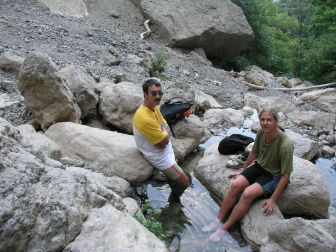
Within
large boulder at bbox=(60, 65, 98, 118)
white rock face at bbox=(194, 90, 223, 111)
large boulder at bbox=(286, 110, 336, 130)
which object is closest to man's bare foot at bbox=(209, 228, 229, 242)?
large boulder at bbox=(60, 65, 98, 118)

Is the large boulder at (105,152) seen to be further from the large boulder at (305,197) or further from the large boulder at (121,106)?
the large boulder at (305,197)

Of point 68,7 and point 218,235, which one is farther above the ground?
point 218,235

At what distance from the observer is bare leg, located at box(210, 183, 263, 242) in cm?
554

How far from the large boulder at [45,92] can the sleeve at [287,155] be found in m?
3.94

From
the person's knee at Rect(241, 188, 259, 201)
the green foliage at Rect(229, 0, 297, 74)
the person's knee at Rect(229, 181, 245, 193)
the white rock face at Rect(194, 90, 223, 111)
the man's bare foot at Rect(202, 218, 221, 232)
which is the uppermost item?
the person's knee at Rect(241, 188, 259, 201)

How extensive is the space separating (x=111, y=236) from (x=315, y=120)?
32.3 feet

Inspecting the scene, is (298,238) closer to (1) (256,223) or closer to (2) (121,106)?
(1) (256,223)

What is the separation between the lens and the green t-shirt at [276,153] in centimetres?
528

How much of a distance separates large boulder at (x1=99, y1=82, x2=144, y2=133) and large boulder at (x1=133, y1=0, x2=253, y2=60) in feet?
34.0

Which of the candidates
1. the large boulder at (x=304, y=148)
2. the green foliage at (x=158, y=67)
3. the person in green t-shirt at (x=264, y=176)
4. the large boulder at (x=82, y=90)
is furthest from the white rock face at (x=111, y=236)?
the green foliage at (x=158, y=67)

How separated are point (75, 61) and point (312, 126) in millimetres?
7159

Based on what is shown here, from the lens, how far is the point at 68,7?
17.0 m

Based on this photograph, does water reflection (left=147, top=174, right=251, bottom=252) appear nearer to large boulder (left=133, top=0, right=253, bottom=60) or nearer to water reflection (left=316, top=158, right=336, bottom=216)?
water reflection (left=316, top=158, right=336, bottom=216)

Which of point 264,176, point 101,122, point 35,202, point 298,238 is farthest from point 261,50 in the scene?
point 35,202
